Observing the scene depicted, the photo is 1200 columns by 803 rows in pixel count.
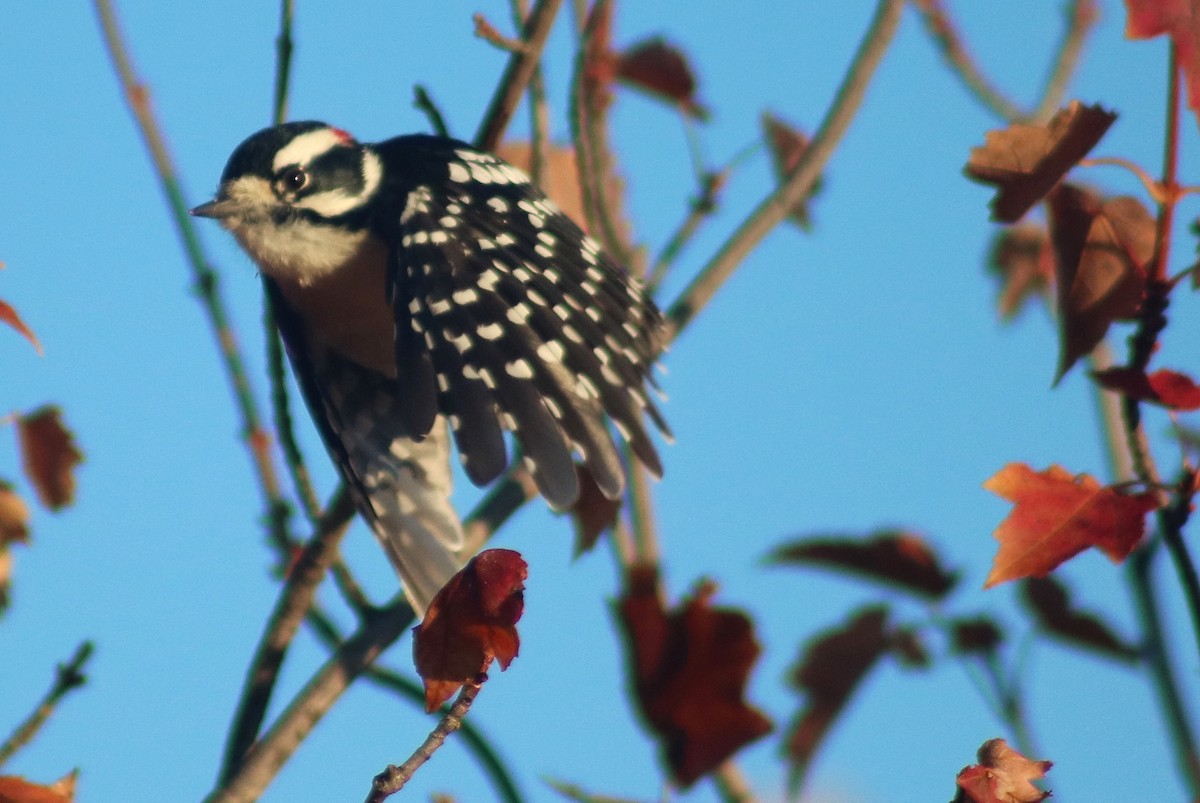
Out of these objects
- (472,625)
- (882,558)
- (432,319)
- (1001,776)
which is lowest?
(1001,776)

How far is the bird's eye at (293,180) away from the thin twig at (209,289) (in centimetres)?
29

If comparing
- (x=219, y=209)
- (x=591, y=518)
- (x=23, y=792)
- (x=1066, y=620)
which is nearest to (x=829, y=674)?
(x=1066, y=620)

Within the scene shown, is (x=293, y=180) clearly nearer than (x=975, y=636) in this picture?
No

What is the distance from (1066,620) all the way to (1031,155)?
3.32 ft

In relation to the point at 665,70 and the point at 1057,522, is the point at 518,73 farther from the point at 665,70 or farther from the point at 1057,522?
the point at 1057,522

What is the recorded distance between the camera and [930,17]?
4.45 meters

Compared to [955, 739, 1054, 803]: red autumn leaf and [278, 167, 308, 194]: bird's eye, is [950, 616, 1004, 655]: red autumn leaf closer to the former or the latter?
[955, 739, 1054, 803]: red autumn leaf

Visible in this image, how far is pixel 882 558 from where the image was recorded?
238 cm

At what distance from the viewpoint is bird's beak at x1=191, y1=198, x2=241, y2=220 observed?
9.80ft

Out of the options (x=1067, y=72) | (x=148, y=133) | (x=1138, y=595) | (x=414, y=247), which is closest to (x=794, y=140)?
(x=1067, y=72)

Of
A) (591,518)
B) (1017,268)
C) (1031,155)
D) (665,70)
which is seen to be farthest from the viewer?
(1017,268)

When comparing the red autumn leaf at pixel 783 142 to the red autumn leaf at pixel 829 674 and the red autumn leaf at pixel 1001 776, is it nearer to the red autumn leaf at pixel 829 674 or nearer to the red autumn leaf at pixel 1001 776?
the red autumn leaf at pixel 829 674

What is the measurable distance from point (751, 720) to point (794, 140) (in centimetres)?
189

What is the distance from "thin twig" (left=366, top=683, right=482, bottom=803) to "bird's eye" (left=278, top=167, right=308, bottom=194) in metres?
1.93
